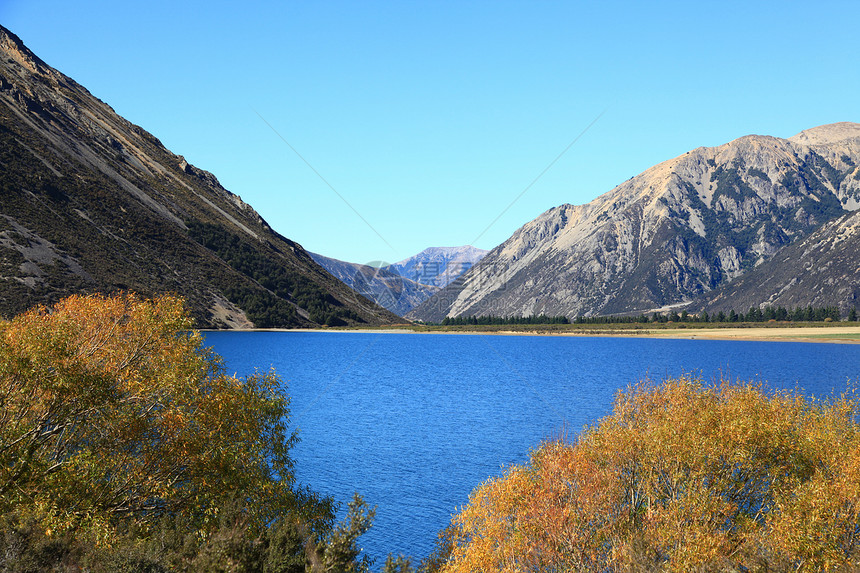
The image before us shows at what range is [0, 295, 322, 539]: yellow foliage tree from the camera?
2759 cm

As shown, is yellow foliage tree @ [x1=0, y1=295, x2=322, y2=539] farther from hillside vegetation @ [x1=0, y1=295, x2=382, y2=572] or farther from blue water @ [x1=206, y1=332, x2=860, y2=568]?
blue water @ [x1=206, y1=332, x2=860, y2=568]

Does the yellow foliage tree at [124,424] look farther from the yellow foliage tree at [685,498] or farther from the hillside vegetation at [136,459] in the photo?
the yellow foliage tree at [685,498]

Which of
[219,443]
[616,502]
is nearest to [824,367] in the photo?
[616,502]

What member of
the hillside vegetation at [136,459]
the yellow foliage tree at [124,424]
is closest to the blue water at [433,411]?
the yellow foliage tree at [124,424]

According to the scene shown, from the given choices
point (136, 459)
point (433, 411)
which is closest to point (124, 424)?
point (136, 459)

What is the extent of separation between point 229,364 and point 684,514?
422ft

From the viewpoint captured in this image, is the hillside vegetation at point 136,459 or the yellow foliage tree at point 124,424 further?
the yellow foliage tree at point 124,424

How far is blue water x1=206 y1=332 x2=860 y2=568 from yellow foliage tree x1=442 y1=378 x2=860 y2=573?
12.3 m

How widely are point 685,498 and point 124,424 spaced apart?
106 feet

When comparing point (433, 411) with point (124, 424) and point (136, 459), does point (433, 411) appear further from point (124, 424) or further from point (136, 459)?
point (124, 424)

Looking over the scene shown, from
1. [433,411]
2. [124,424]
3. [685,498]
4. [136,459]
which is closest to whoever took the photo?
[136,459]

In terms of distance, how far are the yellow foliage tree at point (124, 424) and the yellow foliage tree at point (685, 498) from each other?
13799 millimetres

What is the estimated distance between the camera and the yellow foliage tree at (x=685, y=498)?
32312 mm

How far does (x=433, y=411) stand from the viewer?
100000mm
